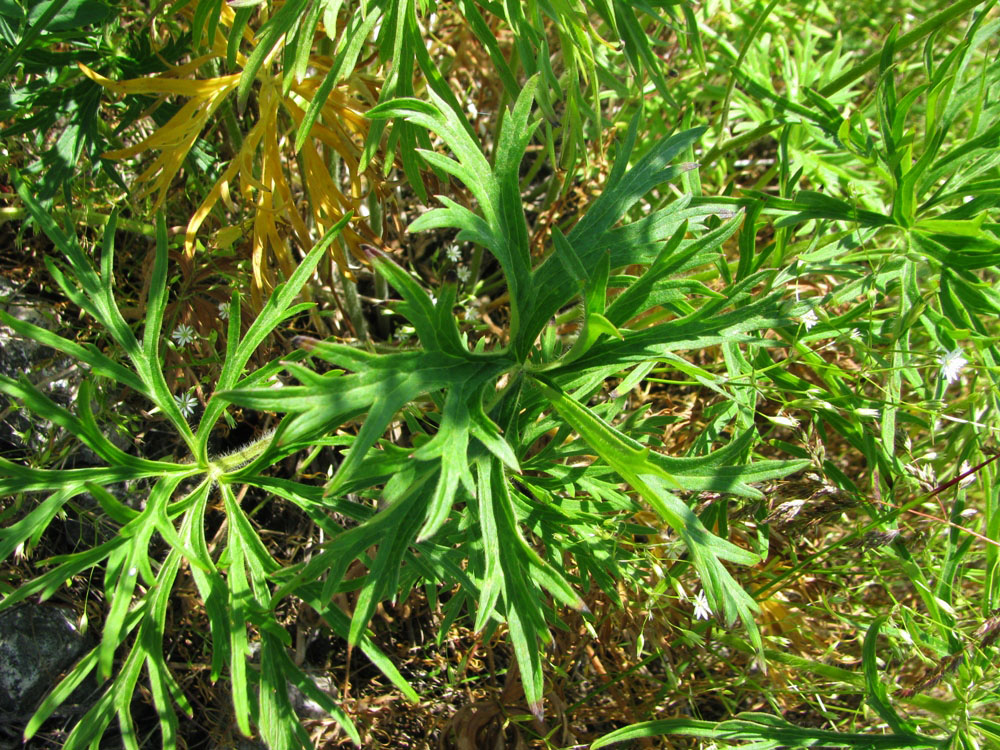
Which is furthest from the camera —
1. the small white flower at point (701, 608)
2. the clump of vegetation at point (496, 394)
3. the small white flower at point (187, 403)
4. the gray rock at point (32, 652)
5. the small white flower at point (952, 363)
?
the gray rock at point (32, 652)

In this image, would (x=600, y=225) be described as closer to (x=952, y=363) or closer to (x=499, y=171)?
(x=499, y=171)

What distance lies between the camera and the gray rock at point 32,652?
217 centimetres

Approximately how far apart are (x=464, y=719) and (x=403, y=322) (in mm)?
1337

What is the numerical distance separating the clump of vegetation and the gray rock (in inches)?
3.2

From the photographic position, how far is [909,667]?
2.51 metres

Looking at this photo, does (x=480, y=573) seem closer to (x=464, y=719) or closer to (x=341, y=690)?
(x=464, y=719)

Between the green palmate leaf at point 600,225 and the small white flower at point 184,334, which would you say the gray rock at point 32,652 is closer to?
the small white flower at point 184,334

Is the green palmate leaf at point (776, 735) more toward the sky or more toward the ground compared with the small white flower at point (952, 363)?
more toward the ground

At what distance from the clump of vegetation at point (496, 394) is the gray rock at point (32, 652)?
0.08m

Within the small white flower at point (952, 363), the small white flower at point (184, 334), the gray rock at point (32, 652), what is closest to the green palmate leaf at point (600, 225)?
the small white flower at point (952, 363)

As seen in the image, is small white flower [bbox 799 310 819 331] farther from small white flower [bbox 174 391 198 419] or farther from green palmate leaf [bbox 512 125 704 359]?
small white flower [bbox 174 391 198 419]

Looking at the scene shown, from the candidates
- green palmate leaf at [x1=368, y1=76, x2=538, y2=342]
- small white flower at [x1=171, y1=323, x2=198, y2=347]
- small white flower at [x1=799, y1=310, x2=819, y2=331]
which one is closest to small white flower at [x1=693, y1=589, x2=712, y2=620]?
small white flower at [x1=799, y1=310, x2=819, y2=331]

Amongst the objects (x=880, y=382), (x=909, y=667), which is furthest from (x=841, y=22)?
(x=909, y=667)

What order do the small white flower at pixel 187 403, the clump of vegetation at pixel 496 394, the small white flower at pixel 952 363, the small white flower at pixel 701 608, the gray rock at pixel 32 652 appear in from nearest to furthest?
1. the clump of vegetation at pixel 496 394
2. the small white flower at pixel 952 363
3. the small white flower at pixel 701 608
4. the small white flower at pixel 187 403
5. the gray rock at pixel 32 652
